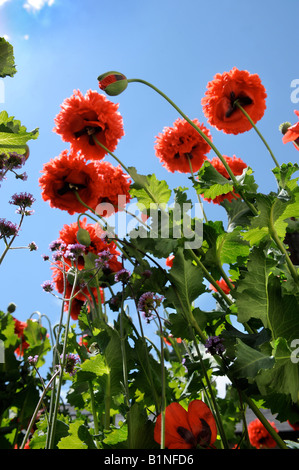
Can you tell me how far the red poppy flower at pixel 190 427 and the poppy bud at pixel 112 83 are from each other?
0.66m

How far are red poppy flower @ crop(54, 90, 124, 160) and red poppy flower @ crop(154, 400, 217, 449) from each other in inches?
27.7

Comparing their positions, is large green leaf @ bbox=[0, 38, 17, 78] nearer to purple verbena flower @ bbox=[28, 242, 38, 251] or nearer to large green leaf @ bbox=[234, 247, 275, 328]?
purple verbena flower @ bbox=[28, 242, 38, 251]

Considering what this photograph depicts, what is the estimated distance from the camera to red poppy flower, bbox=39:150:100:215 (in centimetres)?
107

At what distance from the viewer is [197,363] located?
2.33 ft

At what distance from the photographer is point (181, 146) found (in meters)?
1.23

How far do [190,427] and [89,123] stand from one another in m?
0.77

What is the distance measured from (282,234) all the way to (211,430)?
34cm

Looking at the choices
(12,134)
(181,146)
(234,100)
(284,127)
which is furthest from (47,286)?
(284,127)

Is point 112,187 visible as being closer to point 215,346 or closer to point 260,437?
point 215,346

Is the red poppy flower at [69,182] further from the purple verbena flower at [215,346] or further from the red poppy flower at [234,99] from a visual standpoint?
the purple verbena flower at [215,346]

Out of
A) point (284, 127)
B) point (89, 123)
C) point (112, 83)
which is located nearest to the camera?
point (112, 83)

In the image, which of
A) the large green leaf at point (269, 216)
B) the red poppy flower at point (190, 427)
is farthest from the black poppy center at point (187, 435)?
the large green leaf at point (269, 216)
